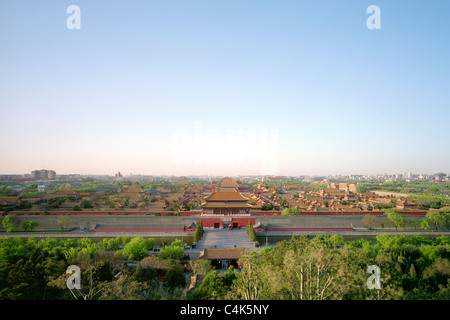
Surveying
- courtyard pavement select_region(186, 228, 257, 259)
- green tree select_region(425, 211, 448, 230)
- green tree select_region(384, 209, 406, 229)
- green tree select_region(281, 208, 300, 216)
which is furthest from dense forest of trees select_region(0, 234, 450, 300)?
green tree select_region(281, 208, 300, 216)

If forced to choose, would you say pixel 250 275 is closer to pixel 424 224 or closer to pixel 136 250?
pixel 136 250

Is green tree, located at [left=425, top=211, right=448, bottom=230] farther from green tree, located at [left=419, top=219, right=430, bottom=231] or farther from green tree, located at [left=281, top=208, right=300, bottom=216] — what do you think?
green tree, located at [left=281, top=208, right=300, bottom=216]

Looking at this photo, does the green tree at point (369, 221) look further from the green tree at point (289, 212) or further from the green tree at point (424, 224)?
the green tree at point (289, 212)

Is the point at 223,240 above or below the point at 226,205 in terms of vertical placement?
below

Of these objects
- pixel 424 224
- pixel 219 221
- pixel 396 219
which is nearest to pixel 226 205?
pixel 219 221

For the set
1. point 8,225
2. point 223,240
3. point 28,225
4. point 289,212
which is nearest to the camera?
point 223,240
